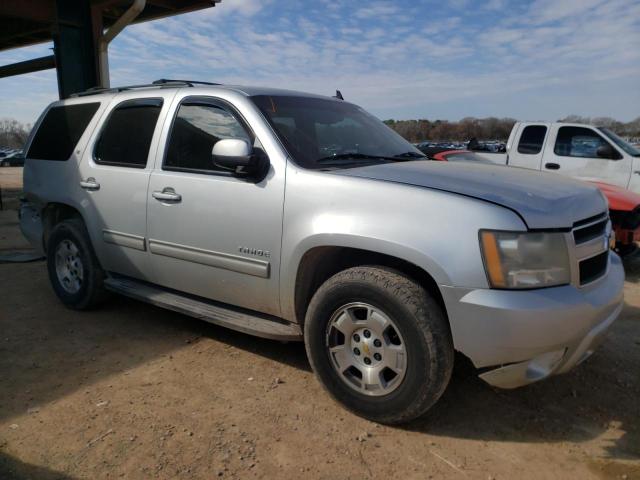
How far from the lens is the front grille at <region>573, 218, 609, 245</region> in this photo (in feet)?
8.57

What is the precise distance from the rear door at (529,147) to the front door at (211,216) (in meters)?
6.73

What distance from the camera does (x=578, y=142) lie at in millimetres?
8609

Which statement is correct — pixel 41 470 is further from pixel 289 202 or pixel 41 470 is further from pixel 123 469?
pixel 289 202

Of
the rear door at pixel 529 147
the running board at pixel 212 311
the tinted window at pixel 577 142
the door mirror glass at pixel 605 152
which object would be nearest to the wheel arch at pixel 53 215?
the running board at pixel 212 311

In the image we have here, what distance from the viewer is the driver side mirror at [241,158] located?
3.00 meters

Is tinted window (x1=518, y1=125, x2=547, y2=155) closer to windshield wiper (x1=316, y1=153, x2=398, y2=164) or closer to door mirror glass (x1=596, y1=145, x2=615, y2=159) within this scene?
door mirror glass (x1=596, y1=145, x2=615, y2=159)

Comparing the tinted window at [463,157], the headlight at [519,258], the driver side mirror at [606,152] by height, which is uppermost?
the driver side mirror at [606,152]

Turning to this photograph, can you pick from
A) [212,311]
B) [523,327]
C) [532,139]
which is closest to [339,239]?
[523,327]

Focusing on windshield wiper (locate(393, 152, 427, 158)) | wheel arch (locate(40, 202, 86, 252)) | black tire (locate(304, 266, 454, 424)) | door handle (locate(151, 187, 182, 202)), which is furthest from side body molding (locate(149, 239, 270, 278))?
wheel arch (locate(40, 202, 86, 252))

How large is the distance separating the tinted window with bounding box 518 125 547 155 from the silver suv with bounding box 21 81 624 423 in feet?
18.6

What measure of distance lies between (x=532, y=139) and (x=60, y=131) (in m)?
7.51

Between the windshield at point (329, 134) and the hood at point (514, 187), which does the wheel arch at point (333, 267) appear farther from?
the windshield at point (329, 134)

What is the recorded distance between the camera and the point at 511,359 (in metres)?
2.46

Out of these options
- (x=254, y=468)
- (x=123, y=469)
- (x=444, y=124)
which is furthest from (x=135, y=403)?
(x=444, y=124)
